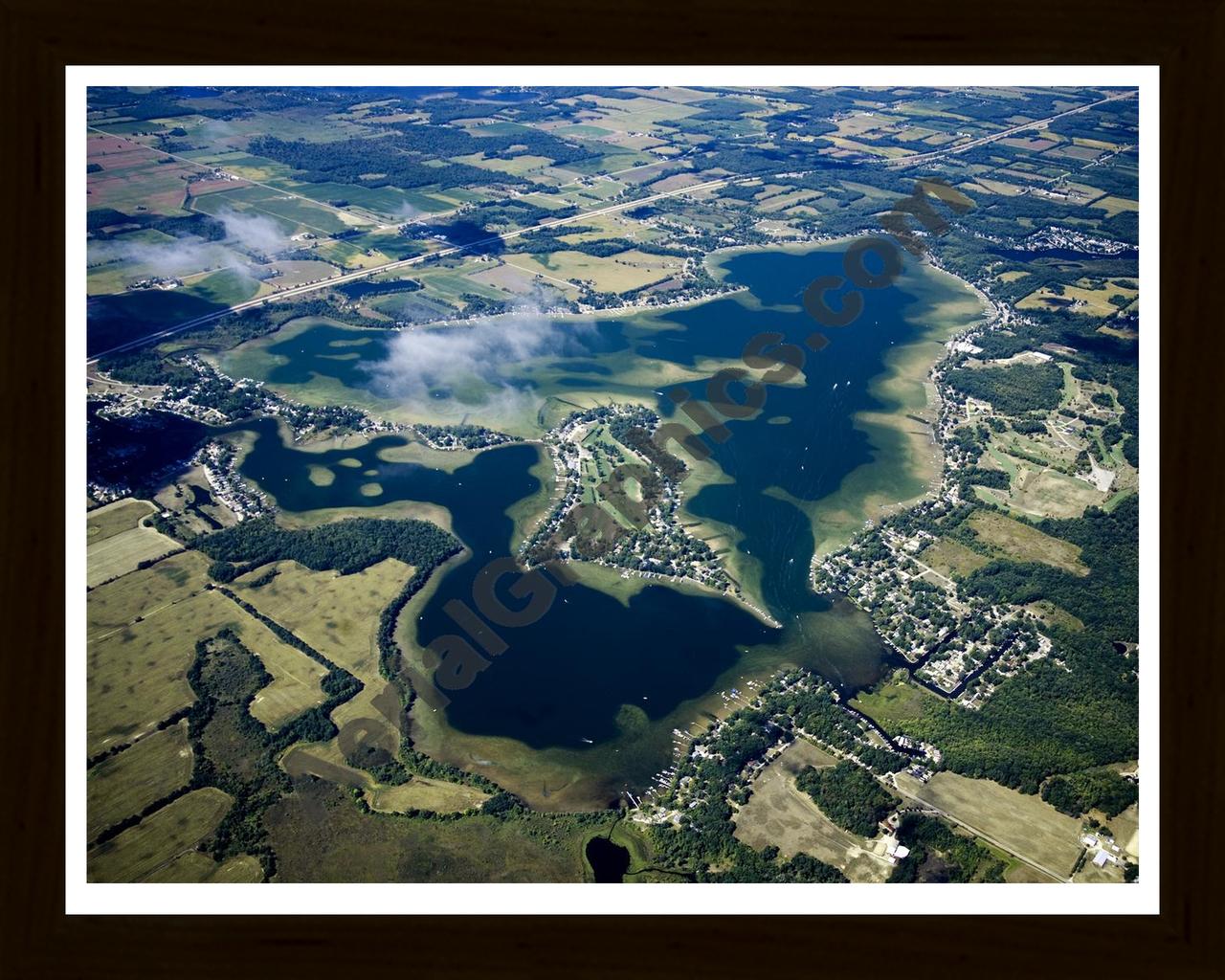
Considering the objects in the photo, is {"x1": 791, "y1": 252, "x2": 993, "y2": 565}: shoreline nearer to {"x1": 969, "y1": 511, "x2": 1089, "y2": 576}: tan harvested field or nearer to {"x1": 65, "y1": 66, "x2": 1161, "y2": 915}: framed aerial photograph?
{"x1": 65, "y1": 66, "x2": 1161, "y2": 915}: framed aerial photograph

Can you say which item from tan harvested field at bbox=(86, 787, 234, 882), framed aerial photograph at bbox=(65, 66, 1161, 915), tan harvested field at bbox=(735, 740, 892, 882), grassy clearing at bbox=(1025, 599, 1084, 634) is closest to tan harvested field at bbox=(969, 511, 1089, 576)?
framed aerial photograph at bbox=(65, 66, 1161, 915)

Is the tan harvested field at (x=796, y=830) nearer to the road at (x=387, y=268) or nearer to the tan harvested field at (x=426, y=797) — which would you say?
the tan harvested field at (x=426, y=797)

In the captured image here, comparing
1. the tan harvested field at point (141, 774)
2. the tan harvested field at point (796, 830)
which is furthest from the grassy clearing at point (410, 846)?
the tan harvested field at point (796, 830)

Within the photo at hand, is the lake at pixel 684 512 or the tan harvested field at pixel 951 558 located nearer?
the lake at pixel 684 512

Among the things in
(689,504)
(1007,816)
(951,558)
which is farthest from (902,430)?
(1007,816)

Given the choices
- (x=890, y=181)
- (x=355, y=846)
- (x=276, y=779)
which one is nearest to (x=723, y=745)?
(x=355, y=846)
